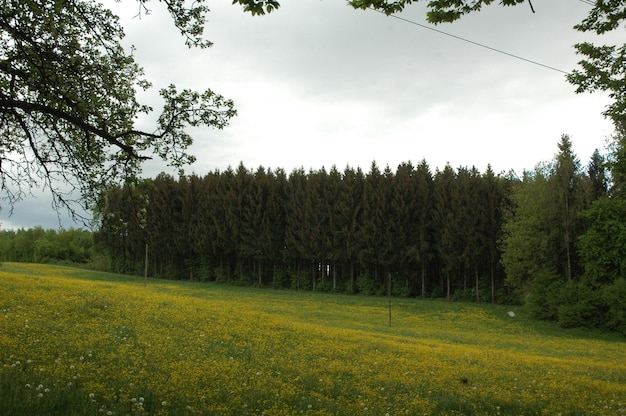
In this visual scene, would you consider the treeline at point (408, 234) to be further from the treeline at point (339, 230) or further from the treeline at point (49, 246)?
the treeline at point (49, 246)

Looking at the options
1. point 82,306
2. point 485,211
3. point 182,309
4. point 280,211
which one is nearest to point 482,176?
point 485,211

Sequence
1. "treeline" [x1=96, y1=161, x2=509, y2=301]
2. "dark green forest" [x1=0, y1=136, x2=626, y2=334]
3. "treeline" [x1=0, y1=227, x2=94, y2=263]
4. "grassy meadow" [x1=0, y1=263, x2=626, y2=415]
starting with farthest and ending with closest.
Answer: "treeline" [x1=0, y1=227, x2=94, y2=263] → "treeline" [x1=96, y1=161, x2=509, y2=301] → "dark green forest" [x1=0, y1=136, x2=626, y2=334] → "grassy meadow" [x1=0, y1=263, x2=626, y2=415]

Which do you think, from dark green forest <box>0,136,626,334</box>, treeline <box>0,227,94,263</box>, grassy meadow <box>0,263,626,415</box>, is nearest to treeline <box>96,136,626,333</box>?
dark green forest <box>0,136,626,334</box>

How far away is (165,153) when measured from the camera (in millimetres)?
8844

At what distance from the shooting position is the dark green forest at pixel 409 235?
37.3 meters

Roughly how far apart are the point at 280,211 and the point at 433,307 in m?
27.7

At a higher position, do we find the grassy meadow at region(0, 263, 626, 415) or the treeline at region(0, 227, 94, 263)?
the treeline at region(0, 227, 94, 263)

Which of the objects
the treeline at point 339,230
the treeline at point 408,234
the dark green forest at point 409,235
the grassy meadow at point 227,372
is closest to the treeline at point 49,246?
the dark green forest at point 409,235

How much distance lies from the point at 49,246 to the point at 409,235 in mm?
92610

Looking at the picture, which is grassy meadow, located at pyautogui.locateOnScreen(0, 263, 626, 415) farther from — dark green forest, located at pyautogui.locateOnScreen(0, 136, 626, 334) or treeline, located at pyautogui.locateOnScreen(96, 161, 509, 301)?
treeline, located at pyautogui.locateOnScreen(96, 161, 509, 301)

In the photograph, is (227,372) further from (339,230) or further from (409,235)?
(339,230)

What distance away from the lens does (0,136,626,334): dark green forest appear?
37.3 m

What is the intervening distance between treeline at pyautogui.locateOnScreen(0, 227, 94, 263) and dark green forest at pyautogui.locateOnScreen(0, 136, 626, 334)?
106 feet

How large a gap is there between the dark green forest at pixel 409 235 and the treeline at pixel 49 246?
106 feet
